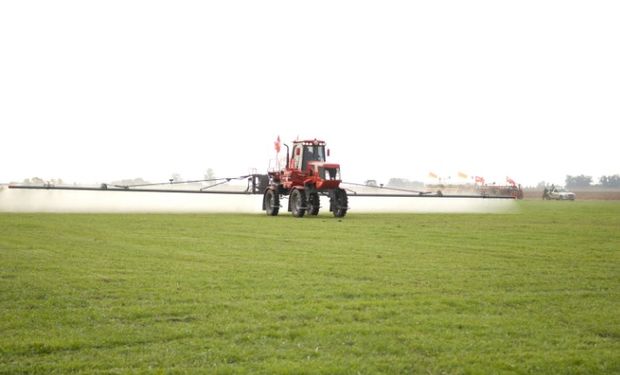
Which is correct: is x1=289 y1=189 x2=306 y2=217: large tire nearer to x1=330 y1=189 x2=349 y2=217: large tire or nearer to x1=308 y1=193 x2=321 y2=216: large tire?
x1=308 y1=193 x2=321 y2=216: large tire

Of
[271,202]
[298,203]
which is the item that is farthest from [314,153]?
[271,202]

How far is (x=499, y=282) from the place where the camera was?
11914 millimetres

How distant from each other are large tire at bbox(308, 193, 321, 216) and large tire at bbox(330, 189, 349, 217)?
729mm

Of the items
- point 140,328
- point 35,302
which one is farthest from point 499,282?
point 35,302

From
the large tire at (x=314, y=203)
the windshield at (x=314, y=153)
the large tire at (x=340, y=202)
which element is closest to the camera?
the large tire at (x=340, y=202)

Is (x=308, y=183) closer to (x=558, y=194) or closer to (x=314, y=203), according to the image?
(x=314, y=203)

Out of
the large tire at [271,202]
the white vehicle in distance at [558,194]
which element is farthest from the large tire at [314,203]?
the white vehicle in distance at [558,194]

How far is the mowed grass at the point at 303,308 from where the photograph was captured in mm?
7031

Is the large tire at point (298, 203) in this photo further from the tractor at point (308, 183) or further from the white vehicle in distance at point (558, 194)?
the white vehicle in distance at point (558, 194)

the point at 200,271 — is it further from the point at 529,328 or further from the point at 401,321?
the point at 529,328

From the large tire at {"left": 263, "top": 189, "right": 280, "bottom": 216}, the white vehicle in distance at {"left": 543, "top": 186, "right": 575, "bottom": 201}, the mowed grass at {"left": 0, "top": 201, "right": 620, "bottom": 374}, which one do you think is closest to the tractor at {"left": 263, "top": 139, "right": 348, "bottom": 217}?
the large tire at {"left": 263, "top": 189, "right": 280, "bottom": 216}

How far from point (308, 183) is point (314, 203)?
0.98m

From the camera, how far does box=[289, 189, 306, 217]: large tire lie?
107 ft

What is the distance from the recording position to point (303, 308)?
931 cm
